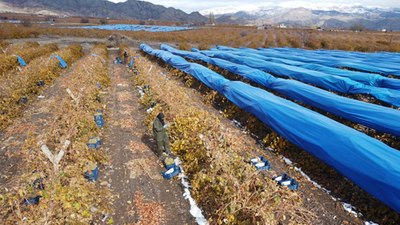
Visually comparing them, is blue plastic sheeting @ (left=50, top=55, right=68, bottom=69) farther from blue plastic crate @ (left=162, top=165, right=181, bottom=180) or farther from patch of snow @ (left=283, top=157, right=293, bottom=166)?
patch of snow @ (left=283, top=157, right=293, bottom=166)

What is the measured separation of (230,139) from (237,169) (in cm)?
177

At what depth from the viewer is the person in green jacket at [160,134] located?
795cm

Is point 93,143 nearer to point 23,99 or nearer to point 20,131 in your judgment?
point 20,131

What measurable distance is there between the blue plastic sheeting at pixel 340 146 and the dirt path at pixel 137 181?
145 inches

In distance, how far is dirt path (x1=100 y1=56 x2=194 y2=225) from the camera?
5.94m

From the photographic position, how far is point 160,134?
26.5 ft

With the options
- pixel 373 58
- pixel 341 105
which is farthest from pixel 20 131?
pixel 373 58

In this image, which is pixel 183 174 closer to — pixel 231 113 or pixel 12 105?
pixel 231 113

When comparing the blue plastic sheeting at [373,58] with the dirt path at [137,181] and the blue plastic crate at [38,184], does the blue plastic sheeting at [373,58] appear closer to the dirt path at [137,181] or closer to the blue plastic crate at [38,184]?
the dirt path at [137,181]

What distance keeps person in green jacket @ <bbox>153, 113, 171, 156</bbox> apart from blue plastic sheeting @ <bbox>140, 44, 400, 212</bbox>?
3504 millimetres

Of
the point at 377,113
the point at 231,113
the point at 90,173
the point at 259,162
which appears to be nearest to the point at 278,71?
the point at 231,113

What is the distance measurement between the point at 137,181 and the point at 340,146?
5.32 meters

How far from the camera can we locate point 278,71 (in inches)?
648

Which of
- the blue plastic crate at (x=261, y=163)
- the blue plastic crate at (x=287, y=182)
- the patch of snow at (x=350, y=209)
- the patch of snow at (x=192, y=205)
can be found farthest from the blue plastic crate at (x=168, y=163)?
the patch of snow at (x=350, y=209)
